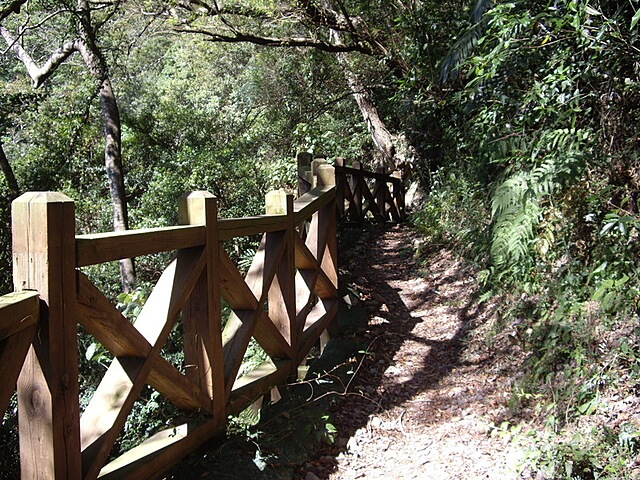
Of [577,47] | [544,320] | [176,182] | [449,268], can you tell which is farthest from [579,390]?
[176,182]

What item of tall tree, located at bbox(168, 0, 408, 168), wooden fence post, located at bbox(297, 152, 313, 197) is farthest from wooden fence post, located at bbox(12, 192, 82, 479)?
tall tree, located at bbox(168, 0, 408, 168)

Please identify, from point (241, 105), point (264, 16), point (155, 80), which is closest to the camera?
point (264, 16)

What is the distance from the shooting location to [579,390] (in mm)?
3824

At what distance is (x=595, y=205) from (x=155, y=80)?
3012cm

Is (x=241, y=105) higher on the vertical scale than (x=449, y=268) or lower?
higher

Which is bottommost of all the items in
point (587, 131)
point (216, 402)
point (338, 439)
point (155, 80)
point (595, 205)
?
point (338, 439)

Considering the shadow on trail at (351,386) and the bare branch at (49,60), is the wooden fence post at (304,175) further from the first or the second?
the bare branch at (49,60)

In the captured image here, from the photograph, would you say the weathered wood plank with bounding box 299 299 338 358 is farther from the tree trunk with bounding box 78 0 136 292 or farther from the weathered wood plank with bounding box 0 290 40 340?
the tree trunk with bounding box 78 0 136 292

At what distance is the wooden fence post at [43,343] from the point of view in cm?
199

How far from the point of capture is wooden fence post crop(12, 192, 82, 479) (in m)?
1.99

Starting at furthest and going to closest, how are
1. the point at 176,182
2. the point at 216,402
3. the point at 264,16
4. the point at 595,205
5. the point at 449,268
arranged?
the point at 264,16, the point at 176,182, the point at 449,268, the point at 595,205, the point at 216,402

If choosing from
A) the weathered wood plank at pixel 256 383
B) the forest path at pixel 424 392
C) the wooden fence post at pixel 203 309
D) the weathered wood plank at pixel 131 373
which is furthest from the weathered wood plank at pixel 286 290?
the weathered wood plank at pixel 131 373

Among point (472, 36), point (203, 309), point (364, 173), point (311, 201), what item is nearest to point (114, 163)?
point (364, 173)

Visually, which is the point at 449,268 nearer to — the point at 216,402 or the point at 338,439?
the point at 338,439
